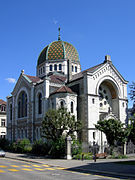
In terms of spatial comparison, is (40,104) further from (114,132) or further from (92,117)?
(114,132)

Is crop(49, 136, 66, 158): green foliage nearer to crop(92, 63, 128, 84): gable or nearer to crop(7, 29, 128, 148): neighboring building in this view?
crop(7, 29, 128, 148): neighboring building

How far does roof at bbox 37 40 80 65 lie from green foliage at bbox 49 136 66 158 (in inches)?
1083

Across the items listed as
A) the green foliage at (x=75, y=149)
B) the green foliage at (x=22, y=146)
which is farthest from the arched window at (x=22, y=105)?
the green foliage at (x=75, y=149)

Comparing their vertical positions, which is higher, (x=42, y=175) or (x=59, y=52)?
(x=59, y=52)

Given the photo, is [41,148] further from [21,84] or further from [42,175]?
[21,84]

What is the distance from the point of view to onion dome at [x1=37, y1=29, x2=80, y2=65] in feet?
173

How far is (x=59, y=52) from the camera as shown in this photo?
53.2 meters

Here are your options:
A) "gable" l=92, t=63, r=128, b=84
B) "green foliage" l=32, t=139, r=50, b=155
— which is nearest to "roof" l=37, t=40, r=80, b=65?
"gable" l=92, t=63, r=128, b=84

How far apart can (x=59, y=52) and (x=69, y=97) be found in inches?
762

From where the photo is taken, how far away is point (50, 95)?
37875mm

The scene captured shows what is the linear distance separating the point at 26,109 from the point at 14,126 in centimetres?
572

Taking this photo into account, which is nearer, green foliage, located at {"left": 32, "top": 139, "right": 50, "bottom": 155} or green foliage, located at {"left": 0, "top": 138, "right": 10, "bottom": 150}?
green foliage, located at {"left": 32, "top": 139, "right": 50, "bottom": 155}

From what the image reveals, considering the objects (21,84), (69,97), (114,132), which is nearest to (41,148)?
(69,97)

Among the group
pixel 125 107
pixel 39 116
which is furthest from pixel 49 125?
pixel 125 107
